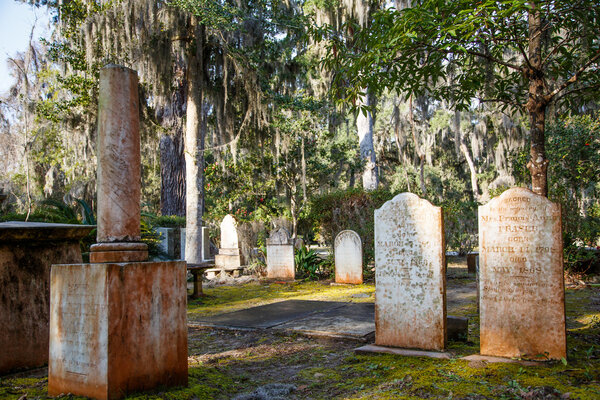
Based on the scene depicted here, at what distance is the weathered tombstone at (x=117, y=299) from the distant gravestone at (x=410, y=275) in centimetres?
208

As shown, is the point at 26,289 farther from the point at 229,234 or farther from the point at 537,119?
the point at 229,234

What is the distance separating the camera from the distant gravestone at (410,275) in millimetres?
4250

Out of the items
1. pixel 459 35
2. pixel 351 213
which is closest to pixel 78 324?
pixel 459 35

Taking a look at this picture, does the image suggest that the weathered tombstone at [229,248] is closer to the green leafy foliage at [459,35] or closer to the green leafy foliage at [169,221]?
the green leafy foliage at [169,221]

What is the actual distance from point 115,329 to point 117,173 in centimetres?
110

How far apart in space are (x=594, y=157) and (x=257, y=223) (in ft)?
31.6

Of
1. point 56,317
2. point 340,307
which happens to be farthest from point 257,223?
point 56,317

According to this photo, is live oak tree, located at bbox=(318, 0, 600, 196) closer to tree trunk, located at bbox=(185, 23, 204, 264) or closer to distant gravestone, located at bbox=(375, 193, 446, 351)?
distant gravestone, located at bbox=(375, 193, 446, 351)

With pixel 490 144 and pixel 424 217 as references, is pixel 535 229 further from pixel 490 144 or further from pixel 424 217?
pixel 490 144

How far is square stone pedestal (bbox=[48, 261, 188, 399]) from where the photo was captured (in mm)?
2896

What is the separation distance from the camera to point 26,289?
387 cm

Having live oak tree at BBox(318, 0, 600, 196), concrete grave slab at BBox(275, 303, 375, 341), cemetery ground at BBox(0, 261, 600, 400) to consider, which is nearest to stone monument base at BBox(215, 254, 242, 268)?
concrete grave slab at BBox(275, 303, 375, 341)

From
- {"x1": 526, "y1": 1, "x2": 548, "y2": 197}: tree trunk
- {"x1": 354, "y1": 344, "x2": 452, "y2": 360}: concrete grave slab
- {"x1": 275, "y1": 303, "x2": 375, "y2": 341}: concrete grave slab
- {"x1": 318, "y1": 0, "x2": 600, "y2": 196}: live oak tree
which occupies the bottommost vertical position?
{"x1": 275, "y1": 303, "x2": 375, "y2": 341}: concrete grave slab

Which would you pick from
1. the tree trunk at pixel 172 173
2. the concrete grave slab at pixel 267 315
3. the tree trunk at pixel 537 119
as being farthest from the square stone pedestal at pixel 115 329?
the tree trunk at pixel 172 173
